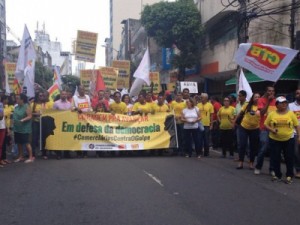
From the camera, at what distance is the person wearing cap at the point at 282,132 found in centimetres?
861

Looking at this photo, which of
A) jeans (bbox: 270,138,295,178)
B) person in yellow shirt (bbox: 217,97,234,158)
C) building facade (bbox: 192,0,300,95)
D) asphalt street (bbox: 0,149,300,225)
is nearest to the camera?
asphalt street (bbox: 0,149,300,225)

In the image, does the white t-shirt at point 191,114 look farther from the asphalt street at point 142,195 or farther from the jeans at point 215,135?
the jeans at point 215,135

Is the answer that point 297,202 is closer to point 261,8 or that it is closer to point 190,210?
point 190,210

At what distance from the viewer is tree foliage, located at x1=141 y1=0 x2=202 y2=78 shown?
A: 26703 millimetres

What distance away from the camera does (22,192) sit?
25.1 feet

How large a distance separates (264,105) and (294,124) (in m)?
1.30

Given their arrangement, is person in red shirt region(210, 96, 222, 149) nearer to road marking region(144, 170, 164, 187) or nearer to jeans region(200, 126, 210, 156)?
jeans region(200, 126, 210, 156)

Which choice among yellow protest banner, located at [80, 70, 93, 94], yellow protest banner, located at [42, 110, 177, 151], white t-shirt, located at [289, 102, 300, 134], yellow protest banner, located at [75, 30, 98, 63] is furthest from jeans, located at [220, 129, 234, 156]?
yellow protest banner, located at [80, 70, 93, 94]

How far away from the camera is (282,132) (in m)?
8.65

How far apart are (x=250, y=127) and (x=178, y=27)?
17169mm

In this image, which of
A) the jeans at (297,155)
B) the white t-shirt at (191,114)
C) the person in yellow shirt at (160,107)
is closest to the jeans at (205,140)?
the white t-shirt at (191,114)

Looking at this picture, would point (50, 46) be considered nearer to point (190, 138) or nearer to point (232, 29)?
point (232, 29)

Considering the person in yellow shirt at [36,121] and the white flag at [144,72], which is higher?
the white flag at [144,72]

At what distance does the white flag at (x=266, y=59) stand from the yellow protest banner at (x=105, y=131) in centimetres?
355
